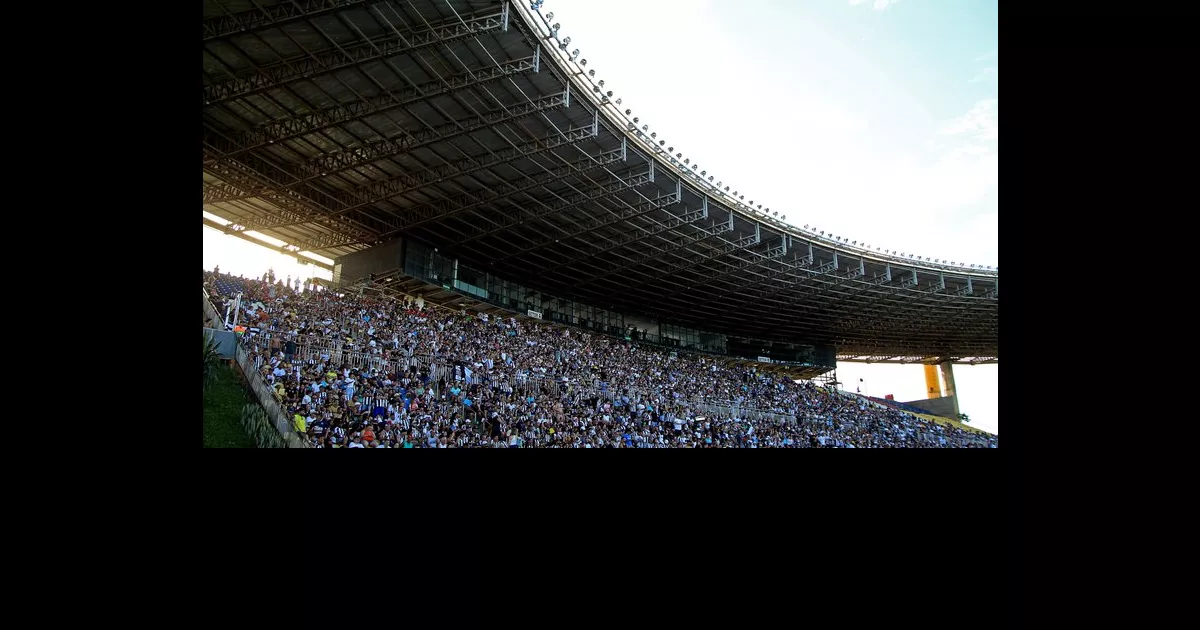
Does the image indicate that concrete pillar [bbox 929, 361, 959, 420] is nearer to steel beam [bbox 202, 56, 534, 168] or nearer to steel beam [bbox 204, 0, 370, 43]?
steel beam [bbox 202, 56, 534, 168]

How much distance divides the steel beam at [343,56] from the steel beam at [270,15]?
1.19 m

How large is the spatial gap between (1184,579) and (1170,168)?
5.91 feet

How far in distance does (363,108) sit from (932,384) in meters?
49.5

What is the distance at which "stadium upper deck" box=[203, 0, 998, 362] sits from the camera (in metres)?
12.8

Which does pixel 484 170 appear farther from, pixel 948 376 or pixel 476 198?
pixel 948 376

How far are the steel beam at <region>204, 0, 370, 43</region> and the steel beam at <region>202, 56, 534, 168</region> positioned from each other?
9.29 feet

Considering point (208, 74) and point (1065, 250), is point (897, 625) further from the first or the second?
point (208, 74)

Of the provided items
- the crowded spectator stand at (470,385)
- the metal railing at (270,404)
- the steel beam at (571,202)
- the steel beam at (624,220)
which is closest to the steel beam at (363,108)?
the crowded spectator stand at (470,385)

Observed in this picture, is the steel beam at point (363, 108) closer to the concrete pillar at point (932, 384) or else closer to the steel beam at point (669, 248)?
the steel beam at point (669, 248)

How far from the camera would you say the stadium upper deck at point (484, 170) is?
42.1 ft

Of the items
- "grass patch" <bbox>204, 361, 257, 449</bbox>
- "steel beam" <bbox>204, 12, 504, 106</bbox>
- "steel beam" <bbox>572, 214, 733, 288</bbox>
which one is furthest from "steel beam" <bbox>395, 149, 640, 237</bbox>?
"grass patch" <bbox>204, 361, 257, 449</bbox>

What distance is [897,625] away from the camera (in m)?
3.28

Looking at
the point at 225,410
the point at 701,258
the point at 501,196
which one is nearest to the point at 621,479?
the point at 225,410

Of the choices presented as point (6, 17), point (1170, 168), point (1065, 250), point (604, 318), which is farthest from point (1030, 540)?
point (604, 318)
